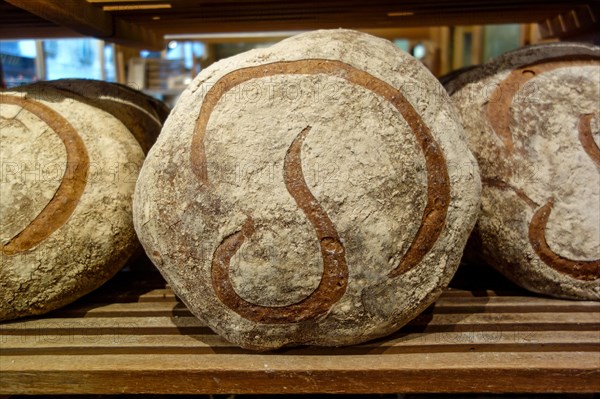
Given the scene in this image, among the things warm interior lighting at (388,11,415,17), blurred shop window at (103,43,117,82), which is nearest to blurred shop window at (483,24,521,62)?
warm interior lighting at (388,11,415,17)

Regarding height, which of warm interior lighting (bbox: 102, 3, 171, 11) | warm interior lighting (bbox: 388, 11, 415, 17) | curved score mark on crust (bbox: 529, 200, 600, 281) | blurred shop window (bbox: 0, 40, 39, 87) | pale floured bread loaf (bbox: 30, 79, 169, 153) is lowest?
curved score mark on crust (bbox: 529, 200, 600, 281)

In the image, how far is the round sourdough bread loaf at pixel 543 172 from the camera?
1.49 metres

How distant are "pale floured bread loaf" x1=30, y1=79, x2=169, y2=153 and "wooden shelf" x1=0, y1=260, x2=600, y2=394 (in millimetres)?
704

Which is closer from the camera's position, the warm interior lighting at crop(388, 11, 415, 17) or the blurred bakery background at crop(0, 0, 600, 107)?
the blurred bakery background at crop(0, 0, 600, 107)

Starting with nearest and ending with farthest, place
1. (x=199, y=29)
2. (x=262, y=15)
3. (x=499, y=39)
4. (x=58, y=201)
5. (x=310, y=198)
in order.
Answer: (x=310, y=198)
(x=58, y=201)
(x=262, y=15)
(x=199, y=29)
(x=499, y=39)

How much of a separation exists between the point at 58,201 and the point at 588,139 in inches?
64.7

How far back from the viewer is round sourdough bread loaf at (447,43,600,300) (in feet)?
4.88

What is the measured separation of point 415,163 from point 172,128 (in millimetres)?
673

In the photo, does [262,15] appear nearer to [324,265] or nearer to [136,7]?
[136,7]

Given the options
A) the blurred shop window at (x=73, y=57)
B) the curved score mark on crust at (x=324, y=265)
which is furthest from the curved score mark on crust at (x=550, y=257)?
the blurred shop window at (x=73, y=57)

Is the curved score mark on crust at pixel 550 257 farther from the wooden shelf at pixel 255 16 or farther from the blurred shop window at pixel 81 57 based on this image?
the blurred shop window at pixel 81 57

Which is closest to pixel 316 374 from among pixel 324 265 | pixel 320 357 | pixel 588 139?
pixel 320 357

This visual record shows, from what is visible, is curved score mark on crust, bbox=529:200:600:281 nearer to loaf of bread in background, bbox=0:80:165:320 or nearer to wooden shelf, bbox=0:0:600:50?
wooden shelf, bbox=0:0:600:50

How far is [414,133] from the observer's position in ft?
4.27
